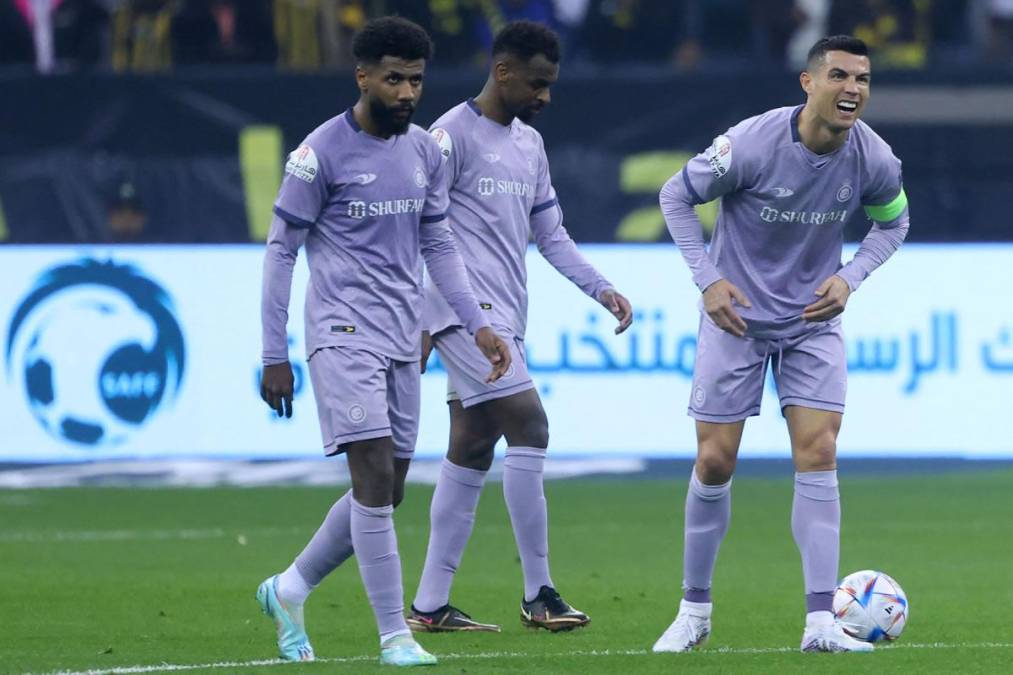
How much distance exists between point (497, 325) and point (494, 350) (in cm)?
100

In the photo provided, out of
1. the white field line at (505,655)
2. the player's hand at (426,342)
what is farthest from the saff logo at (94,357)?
the white field line at (505,655)

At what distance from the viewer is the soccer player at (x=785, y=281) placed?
6.88 m

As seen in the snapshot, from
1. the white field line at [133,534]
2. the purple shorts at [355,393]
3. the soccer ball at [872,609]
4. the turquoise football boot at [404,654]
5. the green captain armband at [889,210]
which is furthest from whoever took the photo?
the white field line at [133,534]

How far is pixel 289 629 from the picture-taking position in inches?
268

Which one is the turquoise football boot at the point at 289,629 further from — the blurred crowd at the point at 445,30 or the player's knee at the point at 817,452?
the blurred crowd at the point at 445,30

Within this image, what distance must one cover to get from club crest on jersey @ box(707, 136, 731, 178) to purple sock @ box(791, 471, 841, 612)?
1.04 metres

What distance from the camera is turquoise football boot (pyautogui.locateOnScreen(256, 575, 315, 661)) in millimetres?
6785

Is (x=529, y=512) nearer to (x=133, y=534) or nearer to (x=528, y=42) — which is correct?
(x=528, y=42)

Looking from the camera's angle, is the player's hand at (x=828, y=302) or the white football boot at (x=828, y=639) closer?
the white football boot at (x=828, y=639)

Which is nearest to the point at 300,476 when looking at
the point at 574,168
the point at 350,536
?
the point at 574,168

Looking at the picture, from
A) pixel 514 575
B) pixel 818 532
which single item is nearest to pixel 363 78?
pixel 818 532

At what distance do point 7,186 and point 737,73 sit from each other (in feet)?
17.4

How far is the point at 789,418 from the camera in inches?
277

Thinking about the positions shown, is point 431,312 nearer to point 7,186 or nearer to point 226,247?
point 226,247
